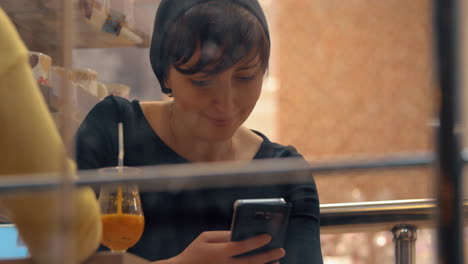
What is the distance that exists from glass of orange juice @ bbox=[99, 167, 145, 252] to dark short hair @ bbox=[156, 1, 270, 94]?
0.16 metres

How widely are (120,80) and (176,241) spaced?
373mm

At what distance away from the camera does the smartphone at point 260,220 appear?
661 mm

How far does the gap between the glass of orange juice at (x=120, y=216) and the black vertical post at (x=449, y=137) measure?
0.42 metres

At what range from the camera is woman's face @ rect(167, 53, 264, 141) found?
2.28 feet

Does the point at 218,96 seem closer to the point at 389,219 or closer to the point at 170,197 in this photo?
the point at 170,197

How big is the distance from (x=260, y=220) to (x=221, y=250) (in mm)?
55

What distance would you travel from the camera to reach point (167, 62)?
2.46 ft

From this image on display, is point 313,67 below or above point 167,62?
Result: below

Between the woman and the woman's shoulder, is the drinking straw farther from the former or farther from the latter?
the woman's shoulder

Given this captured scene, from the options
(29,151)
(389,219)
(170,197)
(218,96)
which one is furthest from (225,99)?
(29,151)

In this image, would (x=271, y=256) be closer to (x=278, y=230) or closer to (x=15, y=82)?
(x=278, y=230)

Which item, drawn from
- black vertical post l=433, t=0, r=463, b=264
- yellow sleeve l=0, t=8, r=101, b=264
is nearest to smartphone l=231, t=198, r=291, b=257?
yellow sleeve l=0, t=8, r=101, b=264

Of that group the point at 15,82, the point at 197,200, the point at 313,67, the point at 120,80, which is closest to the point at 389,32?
the point at 313,67

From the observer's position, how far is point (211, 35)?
0.72 meters
